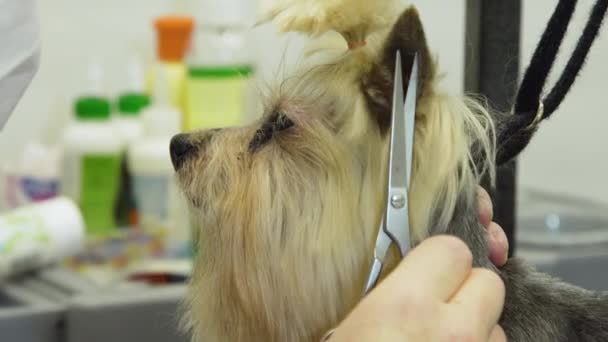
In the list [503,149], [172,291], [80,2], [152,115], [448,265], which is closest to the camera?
[448,265]

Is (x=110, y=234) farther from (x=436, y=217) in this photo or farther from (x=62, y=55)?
(x=436, y=217)

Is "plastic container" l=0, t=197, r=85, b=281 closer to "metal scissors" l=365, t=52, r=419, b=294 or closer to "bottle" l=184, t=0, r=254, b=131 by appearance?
"bottle" l=184, t=0, r=254, b=131

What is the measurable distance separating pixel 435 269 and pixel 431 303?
0.02 metres

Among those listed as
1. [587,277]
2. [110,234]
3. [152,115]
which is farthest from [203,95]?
[587,277]

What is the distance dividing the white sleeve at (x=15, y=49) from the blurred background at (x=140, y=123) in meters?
0.38

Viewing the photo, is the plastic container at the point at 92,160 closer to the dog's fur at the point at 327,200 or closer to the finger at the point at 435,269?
the dog's fur at the point at 327,200

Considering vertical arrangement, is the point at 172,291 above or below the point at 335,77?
below

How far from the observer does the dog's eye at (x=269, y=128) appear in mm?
661

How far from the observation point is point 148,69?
1.38m

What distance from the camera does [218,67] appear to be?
131cm

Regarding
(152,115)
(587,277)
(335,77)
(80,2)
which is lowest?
(587,277)

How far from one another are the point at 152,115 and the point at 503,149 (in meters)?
0.65

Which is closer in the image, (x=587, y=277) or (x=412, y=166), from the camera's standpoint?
(x=412, y=166)

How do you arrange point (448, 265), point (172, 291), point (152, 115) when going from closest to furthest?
point (448, 265)
point (172, 291)
point (152, 115)
